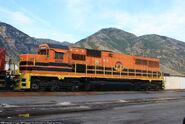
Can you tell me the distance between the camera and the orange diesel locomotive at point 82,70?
26.6m

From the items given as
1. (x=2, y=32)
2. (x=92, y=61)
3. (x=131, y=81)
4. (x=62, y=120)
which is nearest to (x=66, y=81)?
(x=92, y=61)

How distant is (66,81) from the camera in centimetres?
2883

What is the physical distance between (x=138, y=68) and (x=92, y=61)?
314 inches

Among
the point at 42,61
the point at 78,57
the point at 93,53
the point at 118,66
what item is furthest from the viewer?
the point at 118,66

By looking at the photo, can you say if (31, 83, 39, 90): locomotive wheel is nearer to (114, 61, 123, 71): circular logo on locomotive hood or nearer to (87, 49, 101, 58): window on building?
(87, 49, 101, 58): window on building

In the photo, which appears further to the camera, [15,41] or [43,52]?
[15,41]

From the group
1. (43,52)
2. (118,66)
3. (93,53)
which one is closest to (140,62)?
(118,66)

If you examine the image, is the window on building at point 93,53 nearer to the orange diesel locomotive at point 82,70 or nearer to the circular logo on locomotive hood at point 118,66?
the orange diesel locomotive at point 82,70

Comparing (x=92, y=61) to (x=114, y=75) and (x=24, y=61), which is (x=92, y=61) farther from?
(x=24, y=61)

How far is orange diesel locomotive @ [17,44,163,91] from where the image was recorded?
87.1 ft

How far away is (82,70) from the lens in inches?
1204

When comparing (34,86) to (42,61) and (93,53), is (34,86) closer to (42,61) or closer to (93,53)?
(42,61)

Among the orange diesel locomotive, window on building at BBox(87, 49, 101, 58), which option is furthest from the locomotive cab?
window on building at BBox(87, 49, 101, 58)

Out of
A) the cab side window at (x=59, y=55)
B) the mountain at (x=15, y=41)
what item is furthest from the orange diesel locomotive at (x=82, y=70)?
the mountain at (x=15, y=41)
